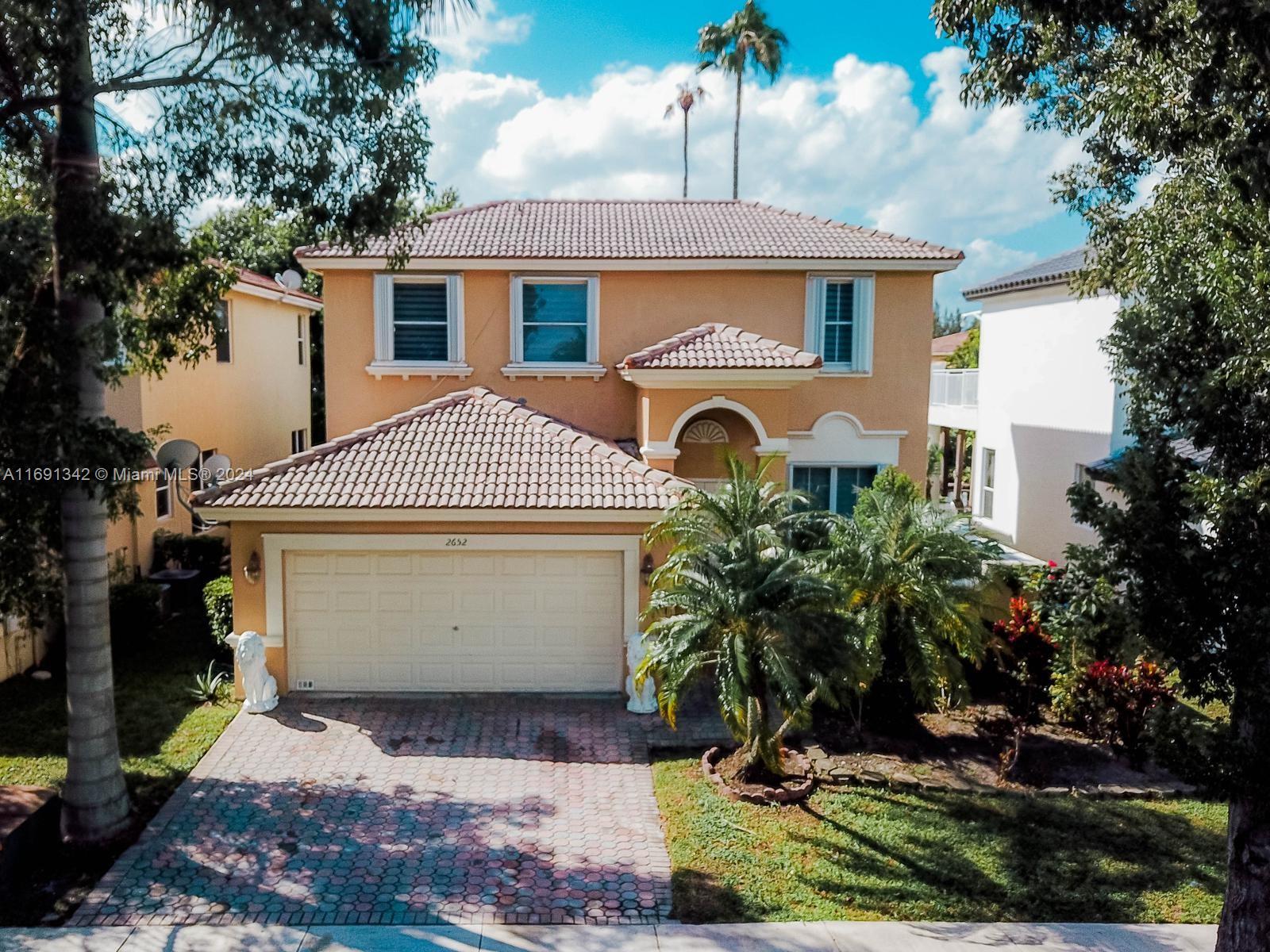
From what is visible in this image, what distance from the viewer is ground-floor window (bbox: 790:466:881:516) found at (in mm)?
18484

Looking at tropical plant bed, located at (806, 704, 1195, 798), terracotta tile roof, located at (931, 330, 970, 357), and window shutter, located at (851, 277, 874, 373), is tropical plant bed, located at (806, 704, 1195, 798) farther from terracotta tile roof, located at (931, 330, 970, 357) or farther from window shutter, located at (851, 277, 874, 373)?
terracotta tile roof, located at (931, 330, 970, 357)

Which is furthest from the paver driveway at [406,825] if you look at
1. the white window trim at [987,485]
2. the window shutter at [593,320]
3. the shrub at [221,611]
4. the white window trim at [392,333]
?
the white window trim at [987,485]

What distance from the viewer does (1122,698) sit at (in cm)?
1203

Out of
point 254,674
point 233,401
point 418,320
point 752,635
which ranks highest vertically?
point 418,320

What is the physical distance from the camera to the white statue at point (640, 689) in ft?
43.5

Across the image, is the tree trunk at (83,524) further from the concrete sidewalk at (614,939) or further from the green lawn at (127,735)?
the concrete sidewalk at (614,939)

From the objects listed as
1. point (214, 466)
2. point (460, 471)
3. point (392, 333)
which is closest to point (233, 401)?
point (214, 466)

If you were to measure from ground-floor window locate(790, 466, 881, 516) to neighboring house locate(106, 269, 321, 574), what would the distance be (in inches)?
439

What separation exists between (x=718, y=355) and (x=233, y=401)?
1370 centimetres

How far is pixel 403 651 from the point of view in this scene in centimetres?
1373

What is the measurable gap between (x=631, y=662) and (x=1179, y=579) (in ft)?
26.3

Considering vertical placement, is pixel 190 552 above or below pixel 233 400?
below

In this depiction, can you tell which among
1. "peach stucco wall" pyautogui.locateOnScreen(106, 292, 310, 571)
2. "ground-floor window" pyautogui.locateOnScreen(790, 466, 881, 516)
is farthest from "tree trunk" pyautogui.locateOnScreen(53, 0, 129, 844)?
"ground-floor window" pyautogui.locateOnScreen(790, 466, 881, 516)

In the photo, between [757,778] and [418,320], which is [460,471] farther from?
[757,778]
